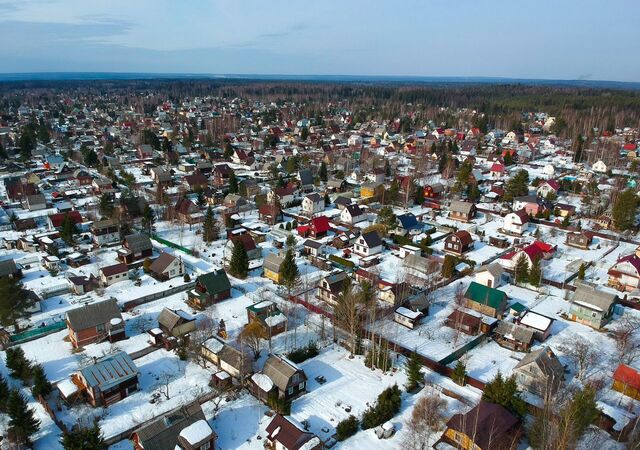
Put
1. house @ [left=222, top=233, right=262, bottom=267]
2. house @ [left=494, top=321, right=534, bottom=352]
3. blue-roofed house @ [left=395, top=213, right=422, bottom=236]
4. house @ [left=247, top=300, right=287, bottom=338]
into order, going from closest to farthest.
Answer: house @ [left=494, top=321, right=534, bottom=352]
house @ [left=247, top=300, right=287, bottom=338]
house @ [left=222, top=233, right=262, bottom=267]
blue-roofed house @ [left=395, top=213, right=422, bottom=236]

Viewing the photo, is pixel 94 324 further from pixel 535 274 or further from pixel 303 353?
pixel 535 274

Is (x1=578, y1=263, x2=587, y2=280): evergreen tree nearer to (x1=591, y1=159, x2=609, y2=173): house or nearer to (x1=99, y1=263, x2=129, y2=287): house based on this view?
(x1=99, y1=263, x2=129, y2=287): house

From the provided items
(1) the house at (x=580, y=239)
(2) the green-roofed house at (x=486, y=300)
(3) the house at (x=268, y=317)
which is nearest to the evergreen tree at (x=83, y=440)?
(3) the house at (x=268, y=317)

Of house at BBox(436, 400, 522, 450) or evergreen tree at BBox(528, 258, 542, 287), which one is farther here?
evergreen tree at BBox(528, 258, 542, 287)

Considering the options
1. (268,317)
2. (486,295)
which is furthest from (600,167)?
(268,317)

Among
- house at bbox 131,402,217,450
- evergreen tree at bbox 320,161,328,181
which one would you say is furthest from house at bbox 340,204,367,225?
house at bbox 131,402,217,450

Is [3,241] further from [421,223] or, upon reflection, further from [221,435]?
[421,223]

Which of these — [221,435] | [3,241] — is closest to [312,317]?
[221,435]
